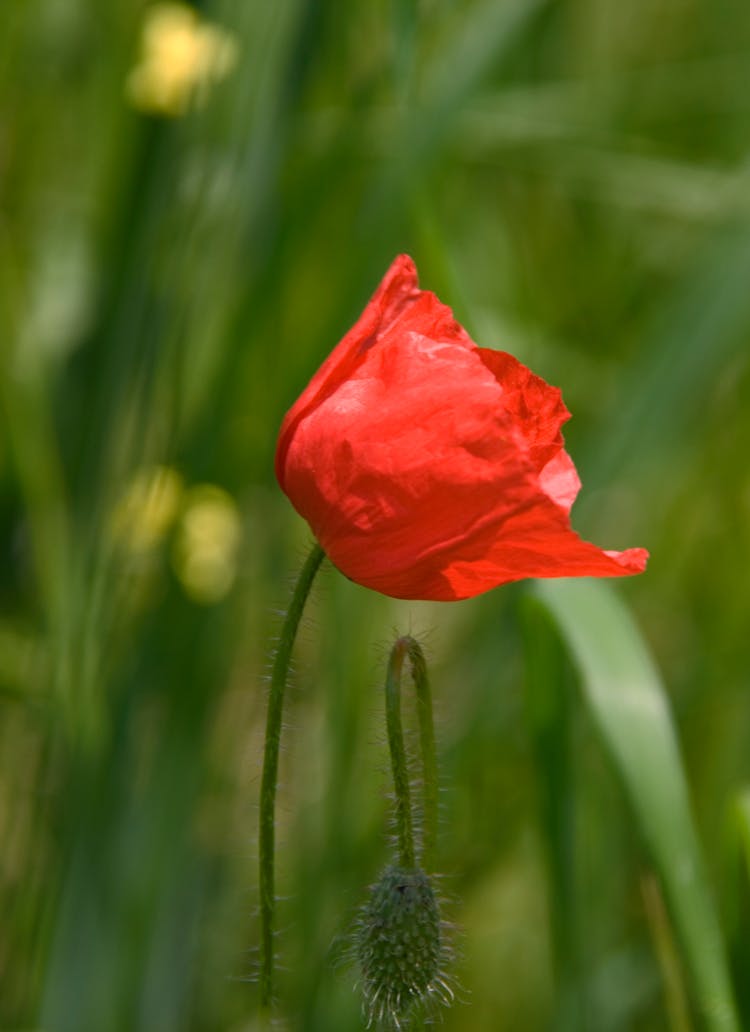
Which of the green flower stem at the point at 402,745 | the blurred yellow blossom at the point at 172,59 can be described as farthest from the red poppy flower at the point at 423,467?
the blurred yellow blossom at the point at 172,59

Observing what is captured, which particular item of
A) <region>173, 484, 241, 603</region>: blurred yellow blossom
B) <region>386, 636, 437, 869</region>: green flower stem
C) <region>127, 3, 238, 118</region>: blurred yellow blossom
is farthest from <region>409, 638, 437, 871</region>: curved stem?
<region>127, 3, 238, 118</region>: blurred yellow blossom

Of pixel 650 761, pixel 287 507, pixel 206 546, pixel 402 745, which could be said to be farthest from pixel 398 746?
pixel 287 507

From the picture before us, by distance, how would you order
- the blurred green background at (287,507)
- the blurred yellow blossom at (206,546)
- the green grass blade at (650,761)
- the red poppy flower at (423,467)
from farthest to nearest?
the blurred yellow blossom at (206,546) < the blurred green background at (287,507) < the green grass blade at (650,761) < the red poppy flower at (423,467)

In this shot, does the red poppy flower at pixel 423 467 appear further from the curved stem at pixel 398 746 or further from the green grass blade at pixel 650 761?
the green grass blade at pixel 650 761

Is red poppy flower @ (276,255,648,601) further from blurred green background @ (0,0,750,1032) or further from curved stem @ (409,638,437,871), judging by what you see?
blurred green background @ (0,0,750,1032)

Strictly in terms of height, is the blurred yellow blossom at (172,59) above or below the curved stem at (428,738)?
above

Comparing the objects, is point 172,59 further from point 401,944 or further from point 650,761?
point 401,944
